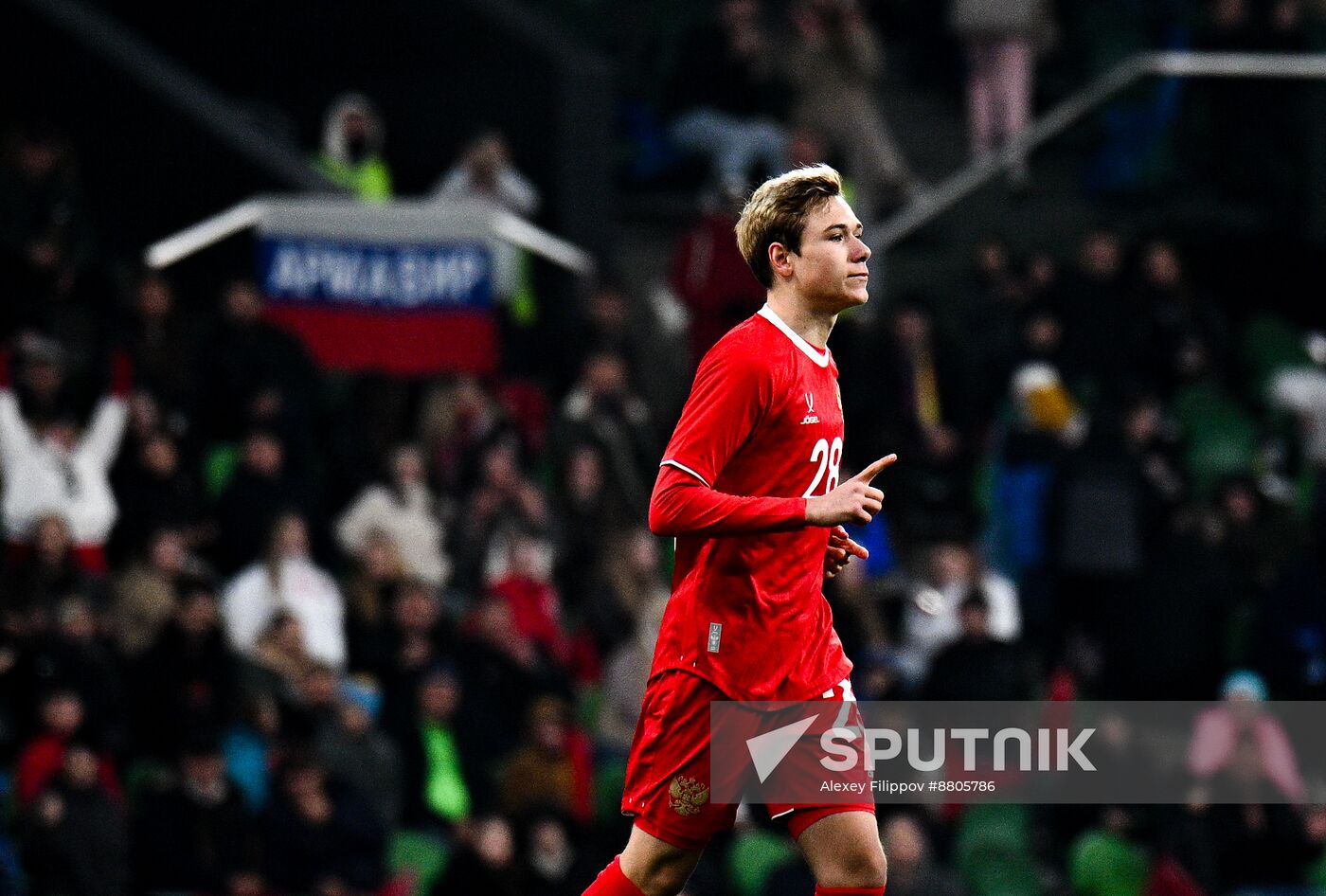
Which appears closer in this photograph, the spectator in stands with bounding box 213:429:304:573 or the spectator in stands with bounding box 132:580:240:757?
the spectator in stands with bounding box 132:580:240:757

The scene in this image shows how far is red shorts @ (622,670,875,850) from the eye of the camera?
20.5ft

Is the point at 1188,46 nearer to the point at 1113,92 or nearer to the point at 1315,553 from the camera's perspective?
the point at 1113,92

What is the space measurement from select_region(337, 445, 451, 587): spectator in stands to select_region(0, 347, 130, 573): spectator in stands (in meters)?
1.23

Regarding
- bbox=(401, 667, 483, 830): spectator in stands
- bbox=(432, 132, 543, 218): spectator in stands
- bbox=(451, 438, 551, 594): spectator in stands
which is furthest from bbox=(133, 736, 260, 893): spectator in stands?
bbox=(432, 132, 543, 218): spectator in stands

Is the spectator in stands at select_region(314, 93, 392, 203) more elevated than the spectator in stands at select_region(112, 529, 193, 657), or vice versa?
the spectator in stands at select_region(314, 93, 392, 203)

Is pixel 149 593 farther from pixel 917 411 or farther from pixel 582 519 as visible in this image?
pixel 917 411

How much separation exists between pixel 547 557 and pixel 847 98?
13.4ft

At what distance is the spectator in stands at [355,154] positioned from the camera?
1614 cm

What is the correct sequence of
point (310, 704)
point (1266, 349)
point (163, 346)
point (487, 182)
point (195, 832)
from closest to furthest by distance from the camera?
point (195, 832)
point (310, 704)
point (163, 346)
point (487, 182)
point (1266, 349)

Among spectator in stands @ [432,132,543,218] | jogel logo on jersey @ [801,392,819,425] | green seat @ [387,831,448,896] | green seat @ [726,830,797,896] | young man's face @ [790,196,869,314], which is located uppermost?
spectator in stands @ [432,132,543,218]

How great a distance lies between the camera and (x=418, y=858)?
38.5 feet

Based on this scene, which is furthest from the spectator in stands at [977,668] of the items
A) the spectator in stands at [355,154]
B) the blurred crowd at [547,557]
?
the spectator in stands at [355,154]

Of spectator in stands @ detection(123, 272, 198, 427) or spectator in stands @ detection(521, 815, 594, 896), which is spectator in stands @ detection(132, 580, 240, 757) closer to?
spectator in stands @ detection(521, 815, 594, 896)

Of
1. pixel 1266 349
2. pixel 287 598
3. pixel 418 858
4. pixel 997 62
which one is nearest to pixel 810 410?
pixel 418 858
